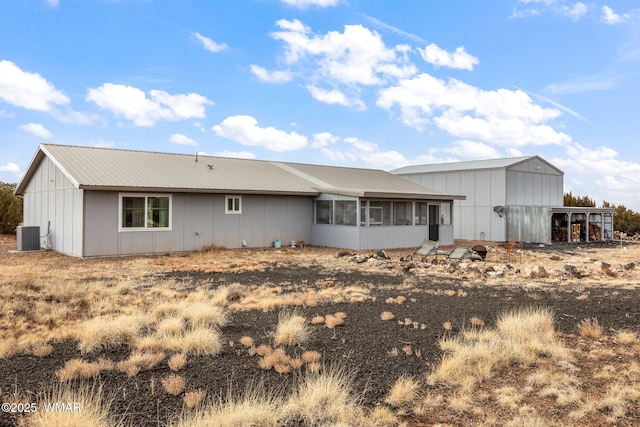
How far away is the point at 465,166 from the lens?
2792cm

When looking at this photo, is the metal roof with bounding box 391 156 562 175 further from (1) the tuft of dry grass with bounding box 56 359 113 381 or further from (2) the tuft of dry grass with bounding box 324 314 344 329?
(1) the tuft of dry grass with bounding box 56 359 113 381

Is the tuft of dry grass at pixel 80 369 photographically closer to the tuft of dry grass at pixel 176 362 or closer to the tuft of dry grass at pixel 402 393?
the tuft of dry grass at pixel 176 362

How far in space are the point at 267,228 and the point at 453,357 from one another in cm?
1425

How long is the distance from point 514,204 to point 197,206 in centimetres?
1753

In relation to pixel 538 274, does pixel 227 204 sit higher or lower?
higher

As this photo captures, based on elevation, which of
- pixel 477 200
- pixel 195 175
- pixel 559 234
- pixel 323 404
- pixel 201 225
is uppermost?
pixel 195 175

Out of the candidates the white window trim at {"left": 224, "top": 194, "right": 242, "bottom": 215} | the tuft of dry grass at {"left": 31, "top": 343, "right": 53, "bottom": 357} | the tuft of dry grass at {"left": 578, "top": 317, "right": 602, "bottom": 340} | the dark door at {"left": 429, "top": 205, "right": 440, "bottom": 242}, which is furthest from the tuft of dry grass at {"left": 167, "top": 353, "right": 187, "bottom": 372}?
the dark door at {"left": 429, "top": 205, "right": 440, "bottom": 242}

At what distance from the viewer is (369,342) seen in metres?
5.94

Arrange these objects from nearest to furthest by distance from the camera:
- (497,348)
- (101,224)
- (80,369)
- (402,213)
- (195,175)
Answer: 1. (80,369)
2. (497,348)
3. (101,224)
4. (195,175)
5. (402,213)

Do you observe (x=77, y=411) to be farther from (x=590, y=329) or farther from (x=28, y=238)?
(x=28, y=238)

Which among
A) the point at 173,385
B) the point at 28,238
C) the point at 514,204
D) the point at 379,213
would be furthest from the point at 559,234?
the point at 173,385

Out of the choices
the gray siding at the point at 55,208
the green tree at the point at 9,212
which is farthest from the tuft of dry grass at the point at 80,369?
the green tree at the point at 9,212

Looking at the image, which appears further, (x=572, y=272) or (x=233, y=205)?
(x=233, y=205)

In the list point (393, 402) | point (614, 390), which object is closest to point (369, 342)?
point (393, 402)
